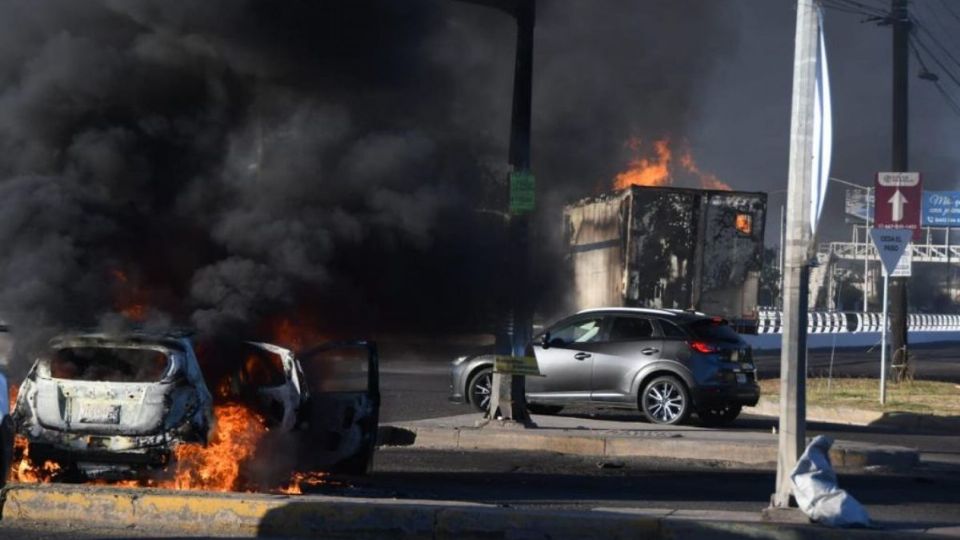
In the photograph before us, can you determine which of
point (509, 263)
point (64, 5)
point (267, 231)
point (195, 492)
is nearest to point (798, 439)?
point (195, 492)

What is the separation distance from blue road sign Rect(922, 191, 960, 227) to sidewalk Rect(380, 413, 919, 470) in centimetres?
4769

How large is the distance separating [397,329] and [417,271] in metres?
0.63

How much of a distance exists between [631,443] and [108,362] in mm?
6310

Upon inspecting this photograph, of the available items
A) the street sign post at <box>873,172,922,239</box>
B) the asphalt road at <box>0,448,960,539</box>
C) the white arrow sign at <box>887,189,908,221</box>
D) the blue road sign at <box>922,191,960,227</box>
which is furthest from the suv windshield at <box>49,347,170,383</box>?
Answer: the blue road sign at <box>922,191,960,227</box>

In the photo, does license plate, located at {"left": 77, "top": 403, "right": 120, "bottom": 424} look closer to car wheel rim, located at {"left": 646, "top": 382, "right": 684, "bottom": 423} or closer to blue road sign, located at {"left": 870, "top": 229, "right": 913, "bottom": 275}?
car wheel rim, located at {"left": 646, "top": 382, "right": 684, "bottom": 423}

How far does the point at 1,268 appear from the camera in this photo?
10.1 m

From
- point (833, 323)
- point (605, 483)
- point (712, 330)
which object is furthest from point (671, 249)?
point (833, 323)

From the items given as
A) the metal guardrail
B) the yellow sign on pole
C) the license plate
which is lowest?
the license plate

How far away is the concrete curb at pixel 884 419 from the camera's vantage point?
1844 centimetres

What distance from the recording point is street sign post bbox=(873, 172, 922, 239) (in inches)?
779

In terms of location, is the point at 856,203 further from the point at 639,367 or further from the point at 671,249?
the point at 639,367

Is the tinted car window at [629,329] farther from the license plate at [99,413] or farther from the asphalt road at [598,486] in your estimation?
the license plate at [99,413]

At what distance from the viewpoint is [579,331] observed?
56.2 feet

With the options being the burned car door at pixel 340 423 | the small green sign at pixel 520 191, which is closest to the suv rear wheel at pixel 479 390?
the small green sign at pixel 520 191
